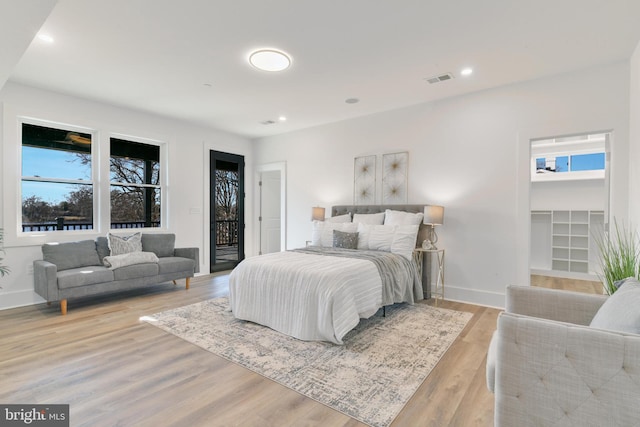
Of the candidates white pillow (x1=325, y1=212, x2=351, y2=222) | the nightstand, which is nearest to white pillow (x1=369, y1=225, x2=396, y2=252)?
the nightstand

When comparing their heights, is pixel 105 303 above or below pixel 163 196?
below

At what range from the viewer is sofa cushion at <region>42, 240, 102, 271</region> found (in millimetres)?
3820

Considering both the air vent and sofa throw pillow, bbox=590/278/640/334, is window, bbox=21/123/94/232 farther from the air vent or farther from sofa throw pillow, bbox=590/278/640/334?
sofa throw pillow, bbox=590/278/640/334

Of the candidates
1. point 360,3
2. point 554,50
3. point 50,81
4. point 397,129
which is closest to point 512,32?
point 554,50

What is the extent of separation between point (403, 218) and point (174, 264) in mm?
3376

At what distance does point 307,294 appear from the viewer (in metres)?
2.81

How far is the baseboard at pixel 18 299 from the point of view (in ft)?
12.3

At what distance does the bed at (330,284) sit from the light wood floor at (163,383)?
27.1 inches

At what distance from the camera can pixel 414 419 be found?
5.86 feet

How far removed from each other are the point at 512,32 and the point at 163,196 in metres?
5.23

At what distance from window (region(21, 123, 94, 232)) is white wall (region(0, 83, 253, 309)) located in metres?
0.18

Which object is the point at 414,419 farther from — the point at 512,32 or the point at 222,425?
the point at 512,32

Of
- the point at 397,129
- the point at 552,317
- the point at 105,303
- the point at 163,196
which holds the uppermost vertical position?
the point at 397,129

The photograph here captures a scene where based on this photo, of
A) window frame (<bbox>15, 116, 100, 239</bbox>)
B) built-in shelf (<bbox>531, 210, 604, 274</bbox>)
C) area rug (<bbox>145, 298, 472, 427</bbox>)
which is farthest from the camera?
built-in shelf (<bbox>531, 210, 604, 274</bbox>)
